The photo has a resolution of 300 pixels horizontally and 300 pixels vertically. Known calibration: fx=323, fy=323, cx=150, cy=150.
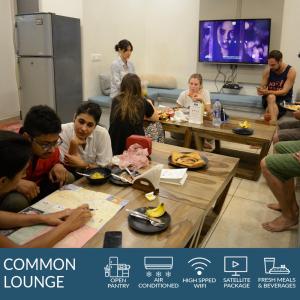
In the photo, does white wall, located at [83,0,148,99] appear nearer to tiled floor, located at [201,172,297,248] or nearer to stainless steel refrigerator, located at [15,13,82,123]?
stainless steel refrigerator, located at [15,13,82,123]

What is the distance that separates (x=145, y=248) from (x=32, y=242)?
1.38 feet

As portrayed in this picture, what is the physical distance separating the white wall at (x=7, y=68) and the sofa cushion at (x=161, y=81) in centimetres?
231

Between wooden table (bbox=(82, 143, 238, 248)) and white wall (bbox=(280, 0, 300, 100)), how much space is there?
362 cm

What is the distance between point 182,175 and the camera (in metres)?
1.87

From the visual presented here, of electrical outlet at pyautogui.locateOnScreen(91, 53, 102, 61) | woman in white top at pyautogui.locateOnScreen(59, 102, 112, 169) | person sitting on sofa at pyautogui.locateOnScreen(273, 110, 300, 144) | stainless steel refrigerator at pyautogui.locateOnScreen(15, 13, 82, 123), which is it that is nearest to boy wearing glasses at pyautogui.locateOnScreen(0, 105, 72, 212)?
woman in white top at pyautogui.locateOnScreen(59, 102, 112, 169)

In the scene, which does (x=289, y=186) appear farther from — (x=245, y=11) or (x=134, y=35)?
(x=134, y=35)

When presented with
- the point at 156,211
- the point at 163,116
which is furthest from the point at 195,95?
the point at 156,211

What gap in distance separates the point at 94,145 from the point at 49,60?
2.68m

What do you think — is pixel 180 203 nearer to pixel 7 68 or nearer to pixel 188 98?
pixel 188 98

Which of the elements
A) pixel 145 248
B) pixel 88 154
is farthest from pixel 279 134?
pixel 145 248

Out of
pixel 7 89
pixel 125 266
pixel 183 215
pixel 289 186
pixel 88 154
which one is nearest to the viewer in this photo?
pixel 125 266

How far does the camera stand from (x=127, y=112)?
9.00 feet

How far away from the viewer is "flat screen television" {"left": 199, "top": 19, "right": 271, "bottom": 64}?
5.13m

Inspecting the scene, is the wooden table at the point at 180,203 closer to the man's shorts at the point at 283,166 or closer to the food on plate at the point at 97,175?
the food on plate at the point at 97,175
